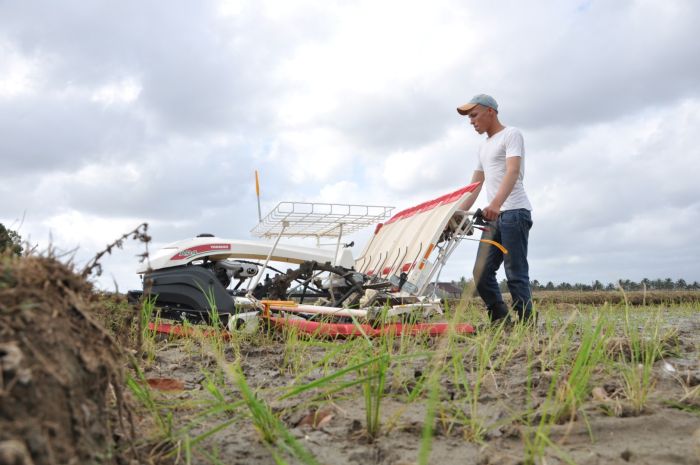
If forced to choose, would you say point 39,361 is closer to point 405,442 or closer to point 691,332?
point 405,442

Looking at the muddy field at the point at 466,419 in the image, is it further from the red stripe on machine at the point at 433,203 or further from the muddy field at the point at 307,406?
the red stripe on machine at the point at 433,203

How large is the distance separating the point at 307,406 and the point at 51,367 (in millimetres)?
1305

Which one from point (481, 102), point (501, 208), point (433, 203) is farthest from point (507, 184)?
point (433, 203)

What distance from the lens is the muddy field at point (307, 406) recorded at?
1338 millimetres

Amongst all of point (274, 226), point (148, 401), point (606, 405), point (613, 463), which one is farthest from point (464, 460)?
point (274, 226)

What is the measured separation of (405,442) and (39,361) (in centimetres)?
126

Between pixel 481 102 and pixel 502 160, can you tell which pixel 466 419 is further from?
pixel 481 102

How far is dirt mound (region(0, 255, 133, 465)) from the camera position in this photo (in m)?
1.22

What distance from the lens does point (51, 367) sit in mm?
1329

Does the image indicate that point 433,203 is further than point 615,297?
No

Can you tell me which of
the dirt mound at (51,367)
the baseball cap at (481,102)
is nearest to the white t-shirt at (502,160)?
the baseball cap at (481,102)

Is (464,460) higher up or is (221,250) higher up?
(221,250)

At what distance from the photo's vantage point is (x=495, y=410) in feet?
8.34

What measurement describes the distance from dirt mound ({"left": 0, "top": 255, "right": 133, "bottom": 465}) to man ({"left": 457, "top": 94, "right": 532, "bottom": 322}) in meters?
4.73
